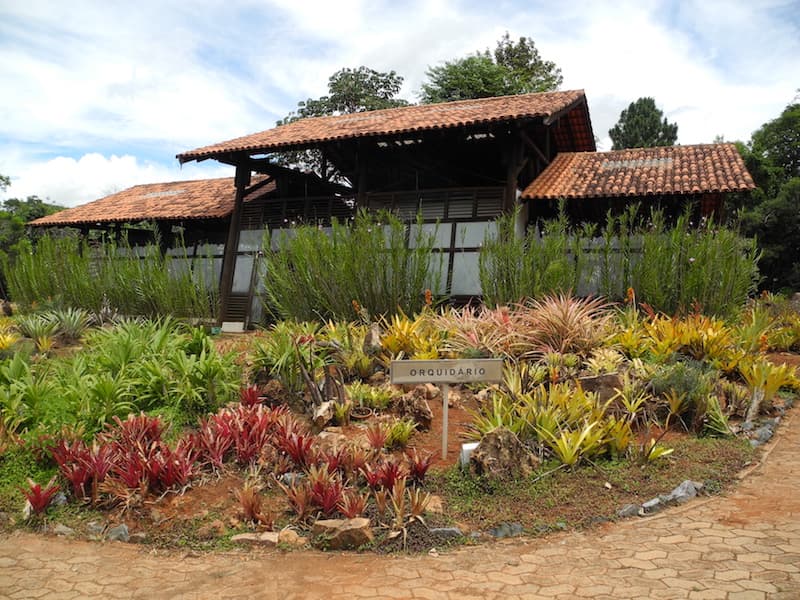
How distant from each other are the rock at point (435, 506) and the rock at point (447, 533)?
0.25 m

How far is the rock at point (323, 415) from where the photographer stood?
21.0 feet

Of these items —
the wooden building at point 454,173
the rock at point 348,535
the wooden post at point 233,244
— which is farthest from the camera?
the wooden post at point 233,244

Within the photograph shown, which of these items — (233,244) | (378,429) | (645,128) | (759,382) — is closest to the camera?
(378,429)

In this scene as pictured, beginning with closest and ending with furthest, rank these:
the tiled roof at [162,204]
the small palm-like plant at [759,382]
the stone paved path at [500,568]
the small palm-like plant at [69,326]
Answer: the stone paved path at [500,568], the small palm-like plant at [759,382], the small palm-like plant at [69,326], the tiled roof at [162,204]

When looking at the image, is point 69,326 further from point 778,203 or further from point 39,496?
point 778,203

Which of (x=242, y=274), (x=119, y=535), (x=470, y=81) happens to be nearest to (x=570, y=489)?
(x=119, y=535)

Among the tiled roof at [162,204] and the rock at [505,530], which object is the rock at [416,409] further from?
the tiled roof at [162,204]

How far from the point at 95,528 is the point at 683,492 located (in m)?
4.56

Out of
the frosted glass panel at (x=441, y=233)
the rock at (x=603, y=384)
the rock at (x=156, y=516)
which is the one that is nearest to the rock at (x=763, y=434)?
the rock at (x=603, y=384)

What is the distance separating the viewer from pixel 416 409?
6.49 meters

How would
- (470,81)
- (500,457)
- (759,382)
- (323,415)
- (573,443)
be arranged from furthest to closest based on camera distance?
(470,81) < (759,382) < (323,415) < (573,443) < (500,457)

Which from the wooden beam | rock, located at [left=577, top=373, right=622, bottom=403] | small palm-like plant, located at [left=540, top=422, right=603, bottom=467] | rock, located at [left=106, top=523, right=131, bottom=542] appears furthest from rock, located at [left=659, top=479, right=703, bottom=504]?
the wooden beam

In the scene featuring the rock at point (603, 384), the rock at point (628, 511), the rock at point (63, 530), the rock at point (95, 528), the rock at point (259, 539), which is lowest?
the rock at point (63, 530)

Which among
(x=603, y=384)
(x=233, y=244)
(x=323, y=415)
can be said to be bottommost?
(x=323, y=415)
